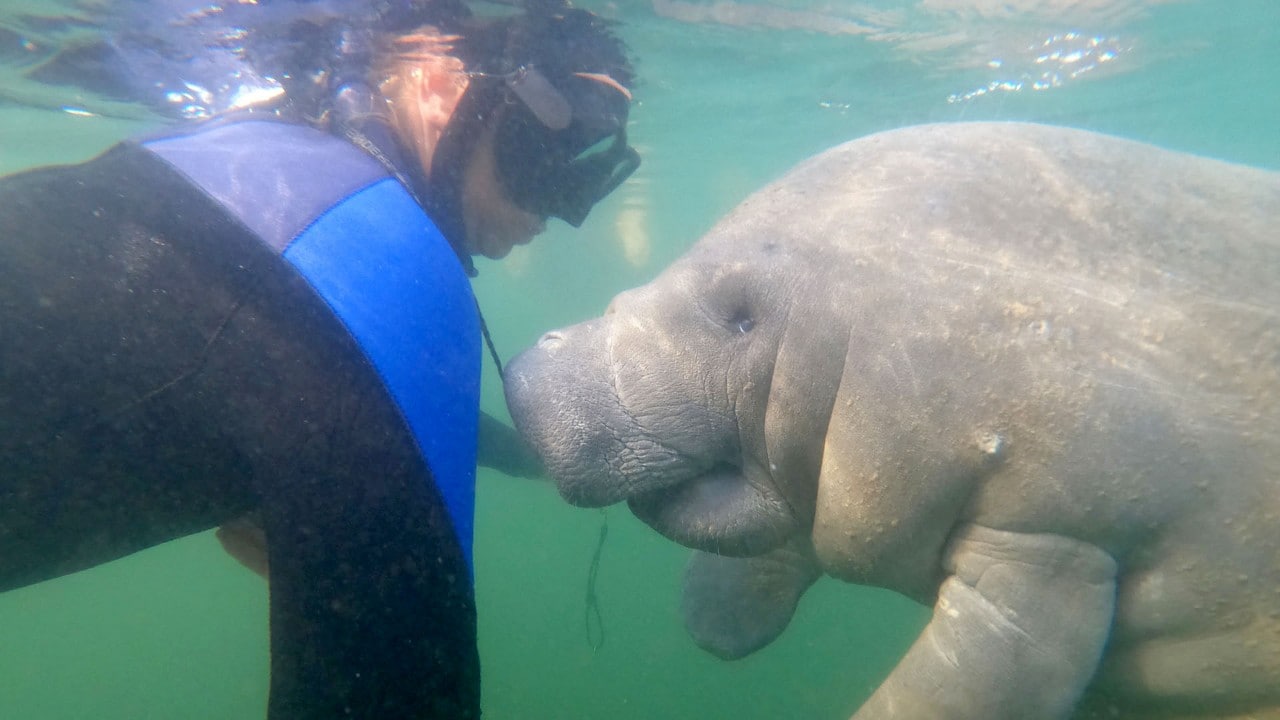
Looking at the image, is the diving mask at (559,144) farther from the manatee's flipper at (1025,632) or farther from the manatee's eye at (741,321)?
the manatee's flipper at (1025,632)

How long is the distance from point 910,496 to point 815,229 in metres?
0.89

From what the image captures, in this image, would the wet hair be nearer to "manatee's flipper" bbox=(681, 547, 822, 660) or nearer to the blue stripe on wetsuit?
the blue stripe on wetsuit

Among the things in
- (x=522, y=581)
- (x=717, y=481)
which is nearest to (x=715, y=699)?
(x=717, y=481)

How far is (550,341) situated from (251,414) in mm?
980

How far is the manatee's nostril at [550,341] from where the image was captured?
2385 millimetres

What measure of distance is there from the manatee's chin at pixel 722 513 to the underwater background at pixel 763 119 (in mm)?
4759

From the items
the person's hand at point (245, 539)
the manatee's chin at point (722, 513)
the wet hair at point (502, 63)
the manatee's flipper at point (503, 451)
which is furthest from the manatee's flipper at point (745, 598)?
the wet hair at point (502, 63)

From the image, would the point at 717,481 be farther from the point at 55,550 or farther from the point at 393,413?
the point at 55,550

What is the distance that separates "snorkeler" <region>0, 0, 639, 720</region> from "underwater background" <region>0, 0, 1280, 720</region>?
521 centimetres

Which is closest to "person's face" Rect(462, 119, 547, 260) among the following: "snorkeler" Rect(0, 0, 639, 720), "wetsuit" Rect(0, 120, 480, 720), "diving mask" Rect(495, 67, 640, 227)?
"diving mask" Rect(495, 67, 640, 227)

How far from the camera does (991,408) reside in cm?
186

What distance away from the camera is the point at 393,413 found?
5.67 feet

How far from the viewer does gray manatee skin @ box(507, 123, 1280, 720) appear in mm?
1793

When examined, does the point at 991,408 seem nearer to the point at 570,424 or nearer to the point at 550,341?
the point at 570,424
